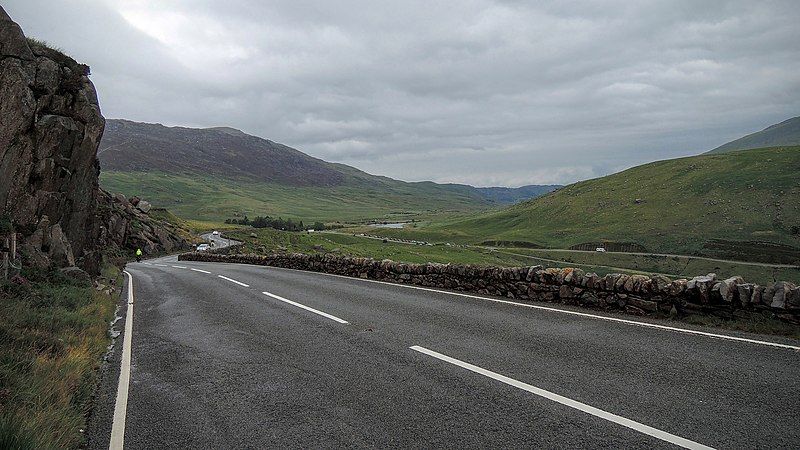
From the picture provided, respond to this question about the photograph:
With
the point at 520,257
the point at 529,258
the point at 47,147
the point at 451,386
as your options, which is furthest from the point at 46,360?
the point at 520,257

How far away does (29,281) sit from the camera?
11.0 meters

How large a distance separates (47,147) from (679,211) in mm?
137465

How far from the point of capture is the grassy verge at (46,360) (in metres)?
4.48

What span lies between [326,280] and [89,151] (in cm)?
1302

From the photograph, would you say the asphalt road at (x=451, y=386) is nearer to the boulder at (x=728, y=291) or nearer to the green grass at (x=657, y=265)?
the boulder at (x=728, y=291)

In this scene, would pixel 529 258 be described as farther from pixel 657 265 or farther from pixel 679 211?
pixel 679 211

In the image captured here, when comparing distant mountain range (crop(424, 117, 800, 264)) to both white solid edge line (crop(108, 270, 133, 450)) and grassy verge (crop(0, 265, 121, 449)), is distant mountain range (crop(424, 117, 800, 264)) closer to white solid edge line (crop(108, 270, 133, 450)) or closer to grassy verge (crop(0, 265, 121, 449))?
white solid edge line (crop(108, 270, 133, 450))

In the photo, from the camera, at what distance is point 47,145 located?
16141mm

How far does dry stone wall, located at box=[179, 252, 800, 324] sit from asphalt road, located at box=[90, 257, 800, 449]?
115 cm

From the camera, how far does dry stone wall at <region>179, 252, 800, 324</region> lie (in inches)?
313

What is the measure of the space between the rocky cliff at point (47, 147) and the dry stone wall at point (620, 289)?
42.0 feet

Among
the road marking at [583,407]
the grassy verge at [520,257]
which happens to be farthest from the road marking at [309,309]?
the grassy verge at [520,257]

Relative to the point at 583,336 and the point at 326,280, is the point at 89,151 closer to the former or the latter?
the point at 326,280

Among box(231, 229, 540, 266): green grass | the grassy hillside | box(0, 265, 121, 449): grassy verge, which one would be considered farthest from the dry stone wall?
the grassy hillside
